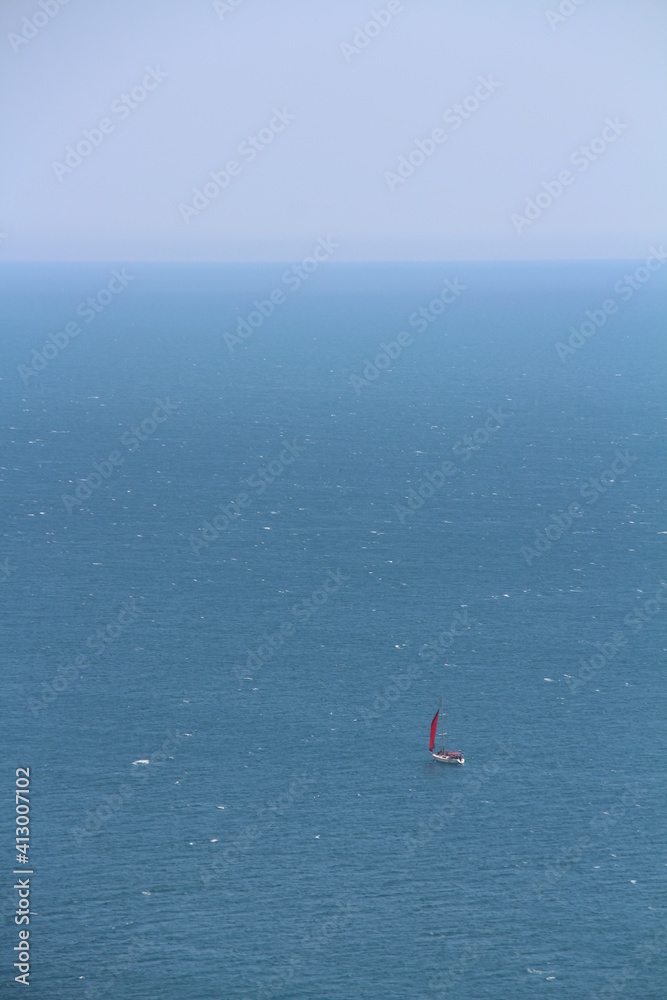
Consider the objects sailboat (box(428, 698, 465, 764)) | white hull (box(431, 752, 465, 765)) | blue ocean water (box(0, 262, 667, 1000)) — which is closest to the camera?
blue ocean water (box(0, 262, 667, 1000))

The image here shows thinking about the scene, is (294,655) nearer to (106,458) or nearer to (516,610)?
(516,610)

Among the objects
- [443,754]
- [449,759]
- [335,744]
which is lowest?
[449,759]

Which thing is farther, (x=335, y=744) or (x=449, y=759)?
(x=335, y=744)

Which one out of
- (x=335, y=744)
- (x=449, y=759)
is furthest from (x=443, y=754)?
(x=335, y=744)

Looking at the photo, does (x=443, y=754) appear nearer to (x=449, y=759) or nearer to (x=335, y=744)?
(x=449, y=759)

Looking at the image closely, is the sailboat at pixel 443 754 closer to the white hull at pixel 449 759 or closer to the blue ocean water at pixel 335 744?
the white hull at pixel 449 759

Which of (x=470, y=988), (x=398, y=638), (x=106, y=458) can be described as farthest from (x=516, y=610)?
(x=106, y=458)

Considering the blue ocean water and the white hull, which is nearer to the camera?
the blue ocean water

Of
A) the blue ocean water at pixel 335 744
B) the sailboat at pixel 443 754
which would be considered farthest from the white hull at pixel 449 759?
the blue ocean water at pixel 335 744

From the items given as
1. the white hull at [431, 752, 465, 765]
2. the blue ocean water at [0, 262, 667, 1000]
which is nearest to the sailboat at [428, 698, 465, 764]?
the white hull at [431, 752, 465, 765]

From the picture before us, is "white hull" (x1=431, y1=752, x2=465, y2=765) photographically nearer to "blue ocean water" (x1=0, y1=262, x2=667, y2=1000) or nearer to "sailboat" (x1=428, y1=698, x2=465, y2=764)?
"sailboat" (x1=428, y1=698, x2=465, y2=764)

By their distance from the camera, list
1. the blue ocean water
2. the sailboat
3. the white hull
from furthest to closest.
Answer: the sailboat
the white hull
the blue ocean water
